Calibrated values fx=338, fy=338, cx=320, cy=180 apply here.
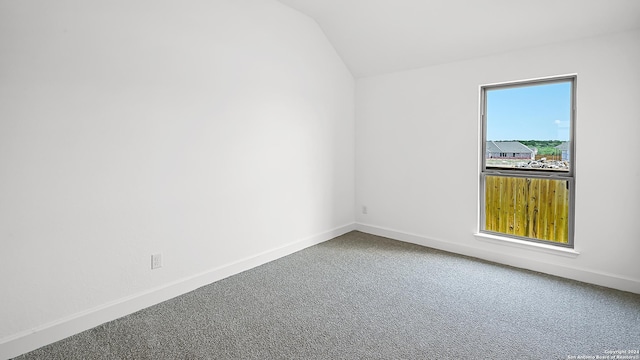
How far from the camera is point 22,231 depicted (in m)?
2.06

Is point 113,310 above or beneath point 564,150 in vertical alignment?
beneath

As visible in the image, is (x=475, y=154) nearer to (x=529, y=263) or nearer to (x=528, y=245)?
(x=528, y=245)

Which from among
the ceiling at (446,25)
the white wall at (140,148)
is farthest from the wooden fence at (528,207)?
the white wall at (140,148)

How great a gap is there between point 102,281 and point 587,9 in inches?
169

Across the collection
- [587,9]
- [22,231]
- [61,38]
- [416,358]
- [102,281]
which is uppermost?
[587,9]

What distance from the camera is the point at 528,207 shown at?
354cm

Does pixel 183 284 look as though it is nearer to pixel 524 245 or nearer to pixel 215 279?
pixel 215 279

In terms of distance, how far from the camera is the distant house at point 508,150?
11.5ft

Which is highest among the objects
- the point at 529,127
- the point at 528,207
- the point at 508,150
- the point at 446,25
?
the point at 446,25

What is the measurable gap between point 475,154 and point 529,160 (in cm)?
51

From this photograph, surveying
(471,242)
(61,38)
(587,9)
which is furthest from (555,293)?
(61,38)

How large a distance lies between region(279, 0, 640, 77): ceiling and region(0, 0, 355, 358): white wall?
0.53 meters

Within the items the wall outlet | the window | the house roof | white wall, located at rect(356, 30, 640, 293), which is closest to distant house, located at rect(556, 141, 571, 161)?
the window

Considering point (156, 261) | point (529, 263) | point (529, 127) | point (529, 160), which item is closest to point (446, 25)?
point (529, 127)
